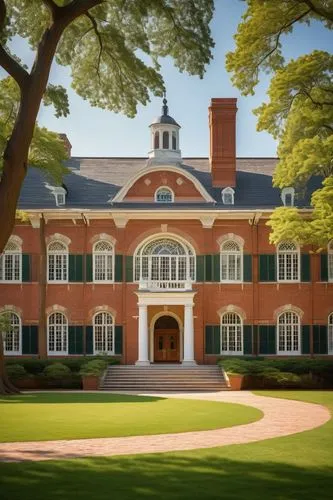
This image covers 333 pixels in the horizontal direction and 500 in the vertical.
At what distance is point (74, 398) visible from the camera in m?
24.0

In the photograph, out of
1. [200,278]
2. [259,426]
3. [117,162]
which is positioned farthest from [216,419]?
[117,162]

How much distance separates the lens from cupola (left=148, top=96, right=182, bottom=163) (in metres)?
38.2

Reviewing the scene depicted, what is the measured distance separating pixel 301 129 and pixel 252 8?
23.8ft

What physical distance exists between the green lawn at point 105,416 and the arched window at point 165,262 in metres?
11.1

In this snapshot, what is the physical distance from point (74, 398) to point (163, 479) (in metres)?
14.5

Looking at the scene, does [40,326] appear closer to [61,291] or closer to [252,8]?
[61,291]

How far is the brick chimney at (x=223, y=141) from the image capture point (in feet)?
121

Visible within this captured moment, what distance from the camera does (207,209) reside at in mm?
34562

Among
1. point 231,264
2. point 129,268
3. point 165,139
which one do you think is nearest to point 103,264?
point 129,268

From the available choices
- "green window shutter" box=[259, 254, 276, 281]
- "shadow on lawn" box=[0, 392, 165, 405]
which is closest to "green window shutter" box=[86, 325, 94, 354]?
"green window shutter" box=[259, 254, 276, 281]

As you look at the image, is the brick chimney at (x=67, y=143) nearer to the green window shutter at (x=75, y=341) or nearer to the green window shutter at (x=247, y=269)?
the green window shutter at (x=75, y=341)

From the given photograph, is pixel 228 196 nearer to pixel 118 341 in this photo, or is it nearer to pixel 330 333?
pixel 330 333

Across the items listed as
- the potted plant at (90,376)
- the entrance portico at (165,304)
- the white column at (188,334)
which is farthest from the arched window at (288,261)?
the potted plant at (90,376)

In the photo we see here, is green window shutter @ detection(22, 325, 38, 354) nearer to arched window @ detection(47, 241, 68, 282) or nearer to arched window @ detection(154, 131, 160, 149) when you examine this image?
arched window @ detection(47, 241, 68, 282)
